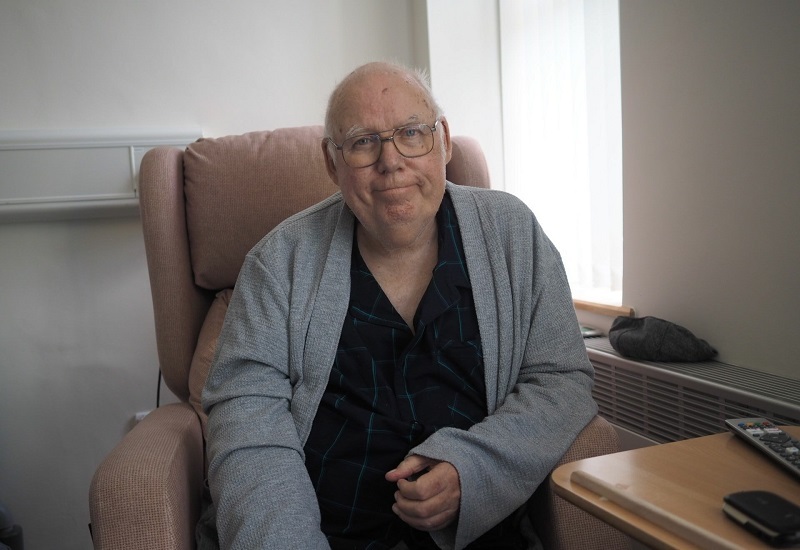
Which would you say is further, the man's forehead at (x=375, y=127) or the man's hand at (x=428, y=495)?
the man's forehead at (x=375, y=127)

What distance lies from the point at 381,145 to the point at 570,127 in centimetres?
109

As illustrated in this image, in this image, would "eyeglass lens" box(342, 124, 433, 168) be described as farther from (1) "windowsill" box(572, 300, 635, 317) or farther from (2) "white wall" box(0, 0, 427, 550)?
(2) "white wall" box(0, 0, 427, 550)

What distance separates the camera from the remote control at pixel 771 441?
753mm

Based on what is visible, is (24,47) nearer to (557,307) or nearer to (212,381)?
(212,381)

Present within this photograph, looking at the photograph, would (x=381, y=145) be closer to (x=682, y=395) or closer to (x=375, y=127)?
(x=375, y=127)

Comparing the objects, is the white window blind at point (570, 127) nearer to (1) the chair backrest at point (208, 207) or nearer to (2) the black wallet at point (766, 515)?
(1) the chair backrest at point (208, 207)

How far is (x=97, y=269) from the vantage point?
2129mm

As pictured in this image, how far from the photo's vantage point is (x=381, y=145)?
4.06ft

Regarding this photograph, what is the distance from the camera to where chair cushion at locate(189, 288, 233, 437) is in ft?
4.80

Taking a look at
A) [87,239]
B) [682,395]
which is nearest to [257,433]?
[682,395]

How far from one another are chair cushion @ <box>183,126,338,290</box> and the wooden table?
3.27 ft

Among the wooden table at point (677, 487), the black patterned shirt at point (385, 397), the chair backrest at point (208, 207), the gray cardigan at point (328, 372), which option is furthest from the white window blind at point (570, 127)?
the wooden table at point (677, 487)

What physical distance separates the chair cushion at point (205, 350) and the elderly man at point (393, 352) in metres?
0.26

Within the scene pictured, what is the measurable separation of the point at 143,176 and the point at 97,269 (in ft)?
2.34
